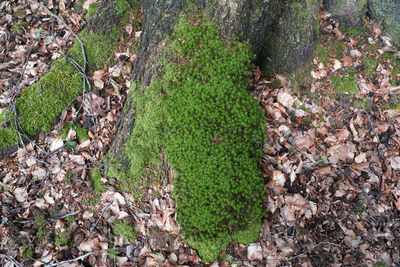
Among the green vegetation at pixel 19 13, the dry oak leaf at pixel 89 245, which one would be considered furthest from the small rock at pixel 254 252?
the green vegetation at pixel 19 13

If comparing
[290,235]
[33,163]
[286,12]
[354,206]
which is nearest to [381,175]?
[354,206]

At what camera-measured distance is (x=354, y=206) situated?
370 cm

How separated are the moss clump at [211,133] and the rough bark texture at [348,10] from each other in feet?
7.22

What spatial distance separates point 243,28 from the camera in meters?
3.62

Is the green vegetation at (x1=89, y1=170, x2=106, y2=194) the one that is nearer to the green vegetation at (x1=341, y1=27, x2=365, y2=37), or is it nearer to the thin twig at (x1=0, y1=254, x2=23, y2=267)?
the thin twig at (x1=0, y1=254, x2=23, y2=267)

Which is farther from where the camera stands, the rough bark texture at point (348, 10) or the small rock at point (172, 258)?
the rough bark texture at point (348, 10)

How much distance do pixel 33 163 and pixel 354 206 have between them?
4693 mm

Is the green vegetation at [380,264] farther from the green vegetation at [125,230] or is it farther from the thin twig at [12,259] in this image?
the thin twig at [12,259]

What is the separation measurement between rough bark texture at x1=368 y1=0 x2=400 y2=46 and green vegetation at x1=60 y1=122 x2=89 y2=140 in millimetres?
5214

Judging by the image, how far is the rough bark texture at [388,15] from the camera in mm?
4531

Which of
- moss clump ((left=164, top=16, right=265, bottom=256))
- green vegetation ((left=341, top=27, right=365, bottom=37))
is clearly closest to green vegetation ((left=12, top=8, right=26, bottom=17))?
moss clump ((left=164, top=16, right=265, bottom=256))

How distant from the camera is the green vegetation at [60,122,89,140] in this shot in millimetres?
4223

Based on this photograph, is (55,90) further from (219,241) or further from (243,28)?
(219,241)

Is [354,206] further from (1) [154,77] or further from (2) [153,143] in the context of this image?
(1) [154,77]
